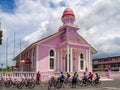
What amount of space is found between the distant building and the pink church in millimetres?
40977

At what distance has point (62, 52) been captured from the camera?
3562 cm

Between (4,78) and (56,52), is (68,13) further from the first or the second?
(4,78)

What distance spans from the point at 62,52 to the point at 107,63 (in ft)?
171

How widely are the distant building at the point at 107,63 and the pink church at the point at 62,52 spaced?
40977 millimetres

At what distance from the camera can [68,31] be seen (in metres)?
36.4

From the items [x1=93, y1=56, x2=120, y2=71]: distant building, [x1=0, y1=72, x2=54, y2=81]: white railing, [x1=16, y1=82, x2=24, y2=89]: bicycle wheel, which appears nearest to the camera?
[x1=16, y1=82, x2=24, y2=89]: bicycle wheel

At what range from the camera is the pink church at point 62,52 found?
109 feet

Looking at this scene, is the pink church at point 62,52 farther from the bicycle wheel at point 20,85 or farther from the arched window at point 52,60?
the bicycle wheel at point 20,85

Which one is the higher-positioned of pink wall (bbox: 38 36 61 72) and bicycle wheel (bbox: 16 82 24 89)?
pink wall (bbox: 38 36 61 72)

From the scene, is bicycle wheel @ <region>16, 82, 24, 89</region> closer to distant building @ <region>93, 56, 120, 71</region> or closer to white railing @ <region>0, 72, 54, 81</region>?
white railing @ <region>0, 72, 54, 81</region>

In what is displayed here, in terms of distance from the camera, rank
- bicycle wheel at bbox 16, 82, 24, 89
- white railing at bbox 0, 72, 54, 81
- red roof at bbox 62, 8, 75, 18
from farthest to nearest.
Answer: red roof at bbox 62, 8, 75, 18 → white railing at bbox 0, 72, 54, 81 → bicycle wheel at bbox 16, 82, 24, 89

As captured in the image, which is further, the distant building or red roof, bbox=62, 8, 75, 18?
the distant building

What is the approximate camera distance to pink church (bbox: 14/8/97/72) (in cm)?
3338

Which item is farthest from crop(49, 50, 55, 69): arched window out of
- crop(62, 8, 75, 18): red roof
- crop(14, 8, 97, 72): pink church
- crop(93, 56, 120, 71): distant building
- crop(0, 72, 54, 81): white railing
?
crop(93, 56, 120, 71): distant building
